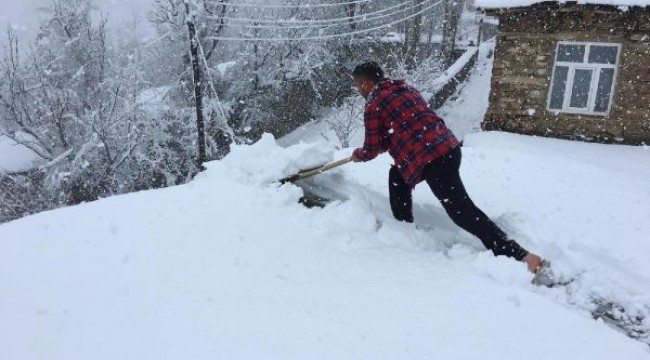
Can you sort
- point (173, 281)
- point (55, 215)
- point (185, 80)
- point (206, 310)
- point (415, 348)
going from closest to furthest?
point (415, 348)
point (206, 310)
point (173, 281)
point (55, 215)
point (185, 80)

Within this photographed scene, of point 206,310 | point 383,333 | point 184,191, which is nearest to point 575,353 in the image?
point 383,333

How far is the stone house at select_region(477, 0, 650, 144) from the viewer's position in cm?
867

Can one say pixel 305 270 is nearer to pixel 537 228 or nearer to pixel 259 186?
pixel 259 186

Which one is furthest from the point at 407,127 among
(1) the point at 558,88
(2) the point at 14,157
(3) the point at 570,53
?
(2) the point at 14,157

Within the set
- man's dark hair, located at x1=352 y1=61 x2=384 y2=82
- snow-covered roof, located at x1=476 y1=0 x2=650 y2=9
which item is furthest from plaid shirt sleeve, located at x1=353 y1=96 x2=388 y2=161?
snow-covered roof, located at x1=476 y1=0 x2=650 y2=9

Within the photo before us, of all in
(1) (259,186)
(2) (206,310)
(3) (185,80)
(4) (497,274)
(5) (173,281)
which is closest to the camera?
(2) (206,310)

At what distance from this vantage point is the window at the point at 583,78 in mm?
9047

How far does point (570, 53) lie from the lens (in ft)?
30.3

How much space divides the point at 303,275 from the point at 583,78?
858 centimetres

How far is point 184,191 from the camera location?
445 centimetres

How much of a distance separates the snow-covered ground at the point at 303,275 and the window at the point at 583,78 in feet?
16.2

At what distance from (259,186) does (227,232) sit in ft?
2.95

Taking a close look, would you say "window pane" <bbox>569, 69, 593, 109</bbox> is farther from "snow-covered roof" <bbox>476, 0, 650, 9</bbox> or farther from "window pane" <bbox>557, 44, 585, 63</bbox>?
"snow-covered roof" <bbox>476, 0, 650, 9</bbox>

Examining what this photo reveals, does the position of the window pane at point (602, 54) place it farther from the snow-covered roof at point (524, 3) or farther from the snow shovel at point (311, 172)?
the snow shovel at point (311, 172)
